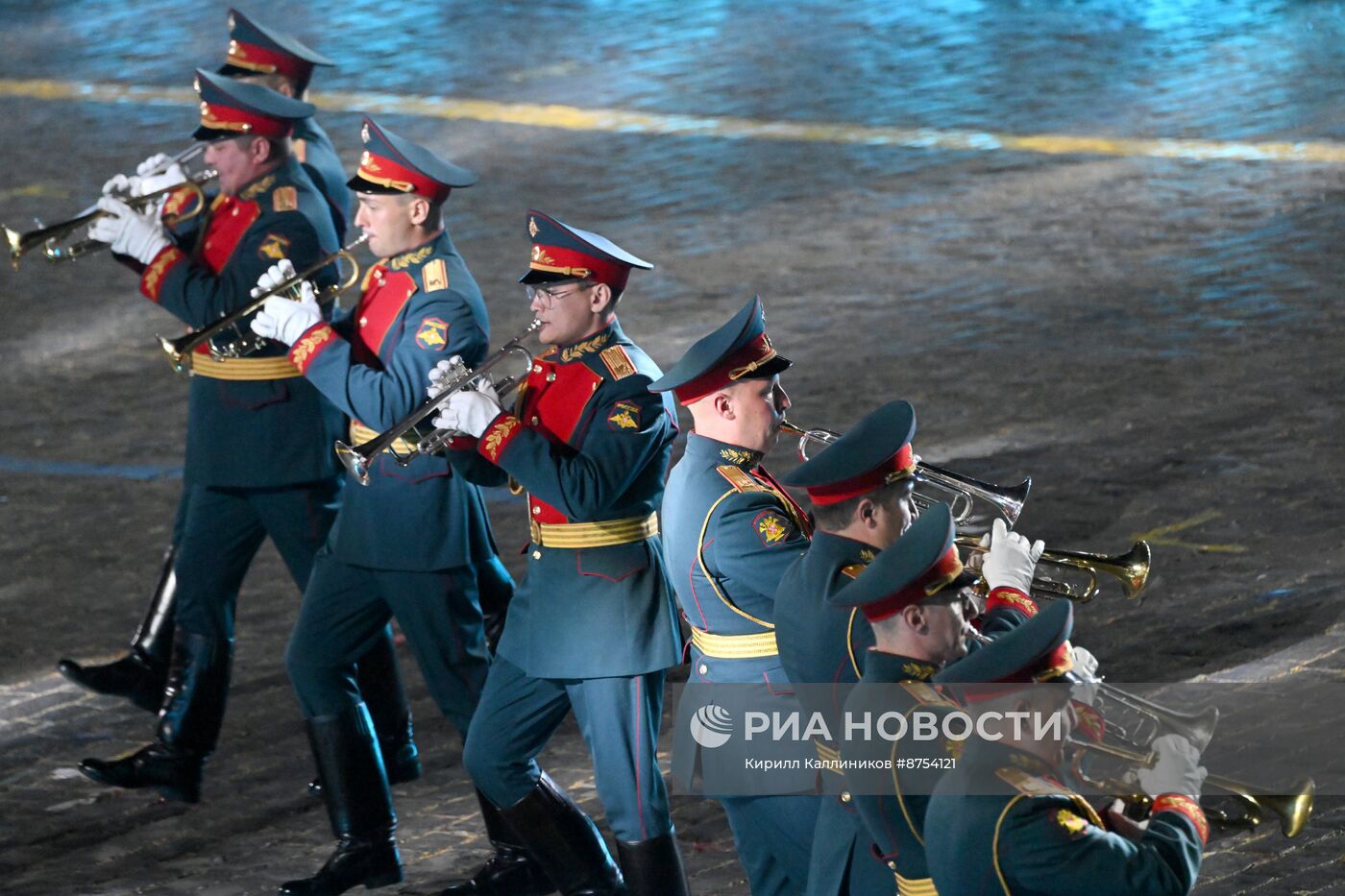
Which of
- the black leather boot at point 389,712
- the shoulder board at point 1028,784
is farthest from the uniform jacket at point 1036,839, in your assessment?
the black leather boot at point 389,712

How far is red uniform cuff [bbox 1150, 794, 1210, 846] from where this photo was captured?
13.8 feet

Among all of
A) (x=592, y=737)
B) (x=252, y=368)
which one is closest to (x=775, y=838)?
(x=592, y=737)

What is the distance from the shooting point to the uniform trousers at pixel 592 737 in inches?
236

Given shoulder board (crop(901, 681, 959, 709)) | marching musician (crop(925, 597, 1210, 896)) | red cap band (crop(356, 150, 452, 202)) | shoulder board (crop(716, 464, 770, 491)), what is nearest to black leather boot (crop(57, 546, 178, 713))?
red cap band (crop(356, 150, 452, 202))

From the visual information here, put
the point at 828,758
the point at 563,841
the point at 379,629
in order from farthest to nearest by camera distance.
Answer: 1. the point at 379,629
2. the point at 563,841
3. the point at 828,758

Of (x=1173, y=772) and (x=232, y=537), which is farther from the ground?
(x=1173, y=772)

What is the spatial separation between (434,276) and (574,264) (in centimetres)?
71

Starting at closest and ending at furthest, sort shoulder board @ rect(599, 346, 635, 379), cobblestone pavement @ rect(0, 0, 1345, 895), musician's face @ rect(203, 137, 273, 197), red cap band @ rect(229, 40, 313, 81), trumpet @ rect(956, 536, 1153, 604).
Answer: trumpet @ rect(956, 536, 1153, 604) → shoulder board @ rect(599, 346, 635, 379) → musician's face @ rect(203, 137, 273, 197) → cobblestone pavement @ rect(0, 0, 1345, 895) → red cap band @ rect(229, 40, 313, 81)

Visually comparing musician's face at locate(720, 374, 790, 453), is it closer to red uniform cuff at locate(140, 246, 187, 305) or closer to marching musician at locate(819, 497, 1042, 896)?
marching musician at locate(819, 497, 1042, 896)

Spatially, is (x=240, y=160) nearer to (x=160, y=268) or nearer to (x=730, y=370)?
(x=160, y=268)

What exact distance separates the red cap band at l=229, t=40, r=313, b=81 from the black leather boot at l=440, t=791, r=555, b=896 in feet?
12.1

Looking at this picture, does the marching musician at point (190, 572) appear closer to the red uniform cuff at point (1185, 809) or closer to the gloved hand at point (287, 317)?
the gloved hand at point (287, 317)

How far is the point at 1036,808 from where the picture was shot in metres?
4.10

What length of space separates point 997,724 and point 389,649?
3.63m
